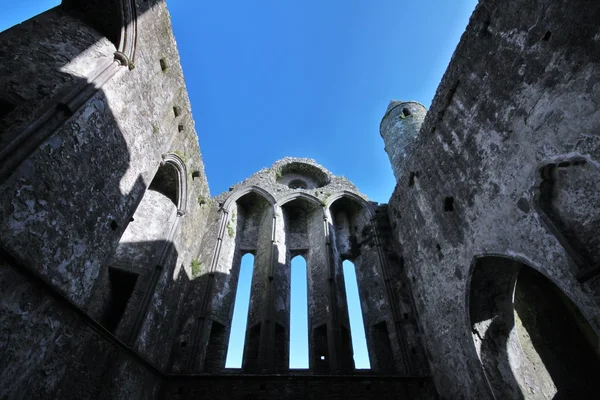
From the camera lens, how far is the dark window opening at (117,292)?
21.0ft

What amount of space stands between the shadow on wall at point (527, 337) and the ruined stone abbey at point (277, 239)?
3 centimetres

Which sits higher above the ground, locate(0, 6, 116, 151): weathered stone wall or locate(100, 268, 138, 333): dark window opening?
locate(0, 6, 116, 151): weathered stone wall

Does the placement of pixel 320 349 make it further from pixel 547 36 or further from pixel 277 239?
pixel 547 36

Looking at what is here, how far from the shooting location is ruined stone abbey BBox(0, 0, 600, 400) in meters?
3.54

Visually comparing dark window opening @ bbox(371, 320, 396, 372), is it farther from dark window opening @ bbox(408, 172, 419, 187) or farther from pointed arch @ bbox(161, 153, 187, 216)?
pointed arch @ bbox(161, 153, 187, 216)

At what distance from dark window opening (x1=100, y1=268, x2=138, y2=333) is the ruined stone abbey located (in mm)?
42

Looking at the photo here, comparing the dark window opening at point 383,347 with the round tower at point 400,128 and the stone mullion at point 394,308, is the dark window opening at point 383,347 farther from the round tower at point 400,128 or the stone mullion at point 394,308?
the round tower at point 400,128

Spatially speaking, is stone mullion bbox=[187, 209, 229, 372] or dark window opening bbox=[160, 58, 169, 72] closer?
dark window opening bbox=[160, 58, 169, 72]

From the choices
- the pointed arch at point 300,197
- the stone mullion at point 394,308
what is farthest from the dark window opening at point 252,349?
the pointed arch at point 300,197

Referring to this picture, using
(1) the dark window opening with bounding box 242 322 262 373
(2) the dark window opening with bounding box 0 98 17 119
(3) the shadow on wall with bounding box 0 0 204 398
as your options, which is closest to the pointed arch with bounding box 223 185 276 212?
(1) the dark window opening with bounding box 242 322 262 373

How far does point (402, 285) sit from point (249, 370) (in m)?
4.48

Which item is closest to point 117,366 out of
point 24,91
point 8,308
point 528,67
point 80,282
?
point 80,282

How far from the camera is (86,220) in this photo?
4.24m

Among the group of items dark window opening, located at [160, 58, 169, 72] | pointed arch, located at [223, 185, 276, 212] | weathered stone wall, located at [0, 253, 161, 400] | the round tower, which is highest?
the round tower
